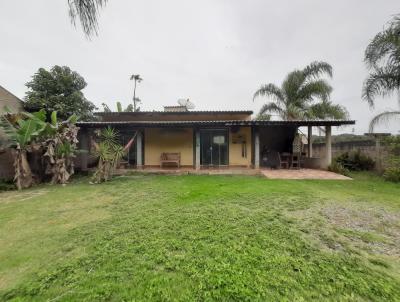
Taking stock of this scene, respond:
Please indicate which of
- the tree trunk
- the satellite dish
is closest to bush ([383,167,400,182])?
the satellite dish

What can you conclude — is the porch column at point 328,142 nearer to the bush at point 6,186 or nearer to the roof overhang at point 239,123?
the roof overhang at point 239,123

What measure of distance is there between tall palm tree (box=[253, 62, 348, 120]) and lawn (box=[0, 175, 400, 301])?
8.90 m

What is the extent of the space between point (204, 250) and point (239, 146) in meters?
10.4

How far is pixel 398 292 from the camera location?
2078 mm

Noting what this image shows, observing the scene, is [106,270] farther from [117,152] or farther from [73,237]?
[117,152]

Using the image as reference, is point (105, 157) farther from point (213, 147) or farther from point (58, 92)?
point (58, 92)

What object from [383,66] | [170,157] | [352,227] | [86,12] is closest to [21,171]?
[170,157]

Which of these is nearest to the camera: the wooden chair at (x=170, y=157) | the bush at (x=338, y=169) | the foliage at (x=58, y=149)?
the foliage at (x=58, y=149)

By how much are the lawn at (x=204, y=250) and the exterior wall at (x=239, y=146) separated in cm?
714

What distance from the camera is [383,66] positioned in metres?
8.76

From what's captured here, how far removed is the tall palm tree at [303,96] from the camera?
1313 cm

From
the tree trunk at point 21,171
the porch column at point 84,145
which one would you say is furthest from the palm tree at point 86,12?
the porch column at point 84,145

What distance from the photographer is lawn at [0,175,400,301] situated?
84.0 inches

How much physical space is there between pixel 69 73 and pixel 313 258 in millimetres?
20884
